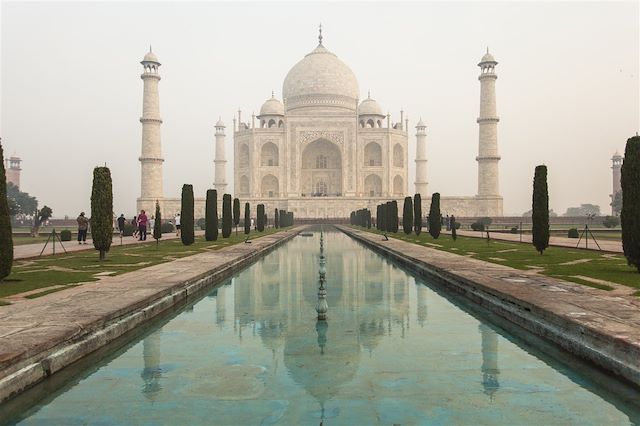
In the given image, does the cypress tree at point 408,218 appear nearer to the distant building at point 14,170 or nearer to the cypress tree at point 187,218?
the cypress tree at point 187,218

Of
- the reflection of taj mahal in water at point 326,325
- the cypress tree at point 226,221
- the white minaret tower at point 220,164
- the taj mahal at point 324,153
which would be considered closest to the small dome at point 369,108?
the taj mahal at point 324,153

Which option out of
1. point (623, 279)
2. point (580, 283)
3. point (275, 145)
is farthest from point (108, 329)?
point (275, 145)

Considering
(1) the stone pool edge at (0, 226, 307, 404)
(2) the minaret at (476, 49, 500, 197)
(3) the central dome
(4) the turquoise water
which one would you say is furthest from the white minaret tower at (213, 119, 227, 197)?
(4) the turquoise water

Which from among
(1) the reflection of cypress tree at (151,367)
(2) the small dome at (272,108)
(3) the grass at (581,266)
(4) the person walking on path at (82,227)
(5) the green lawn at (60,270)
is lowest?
(1) the reflection of cypress tree at (151,367)

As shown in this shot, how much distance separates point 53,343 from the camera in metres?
3.79

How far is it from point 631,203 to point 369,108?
172 feet

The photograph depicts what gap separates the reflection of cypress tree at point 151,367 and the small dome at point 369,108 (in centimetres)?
5633

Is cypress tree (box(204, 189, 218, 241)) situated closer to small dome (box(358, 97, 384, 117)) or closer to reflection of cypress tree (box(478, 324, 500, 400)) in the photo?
reflection of cypress tree (box(478, 324, 500, 400))

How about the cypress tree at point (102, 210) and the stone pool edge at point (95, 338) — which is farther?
the cypress tree at point (102, 210)

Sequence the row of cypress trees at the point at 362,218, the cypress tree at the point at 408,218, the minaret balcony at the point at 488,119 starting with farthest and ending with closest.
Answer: the minaret balcony at the point at 488,119
the row of cypress trees at the point at 362,218
the cypress tree at the point at 408,218

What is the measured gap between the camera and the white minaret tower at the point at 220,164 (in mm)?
57562

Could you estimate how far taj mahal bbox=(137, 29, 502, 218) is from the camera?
148 feet

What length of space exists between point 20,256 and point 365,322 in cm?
942

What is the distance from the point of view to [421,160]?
58.5 meters
